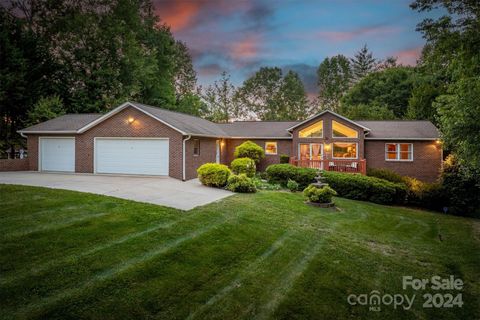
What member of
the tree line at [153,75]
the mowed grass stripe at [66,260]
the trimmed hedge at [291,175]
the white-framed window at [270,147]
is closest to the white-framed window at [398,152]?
the tree line at [153,75]

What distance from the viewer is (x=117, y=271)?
5.98 meters

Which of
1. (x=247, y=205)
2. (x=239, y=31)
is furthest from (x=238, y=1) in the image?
(x=247, y=205)

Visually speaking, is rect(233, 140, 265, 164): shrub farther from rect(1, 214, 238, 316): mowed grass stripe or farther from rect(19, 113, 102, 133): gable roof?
rect(1, 214, 238, 316): mowed grass stripe

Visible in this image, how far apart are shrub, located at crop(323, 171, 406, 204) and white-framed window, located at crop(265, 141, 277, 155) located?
347 inches

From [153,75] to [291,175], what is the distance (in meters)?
28.1

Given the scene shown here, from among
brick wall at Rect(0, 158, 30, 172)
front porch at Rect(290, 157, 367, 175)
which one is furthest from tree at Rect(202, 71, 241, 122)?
brick wall at Rect(0, 158, 30, 172)

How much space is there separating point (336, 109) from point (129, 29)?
34908 millimetres

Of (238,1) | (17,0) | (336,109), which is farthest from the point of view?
(336,109)

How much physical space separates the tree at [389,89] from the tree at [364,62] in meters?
7.99

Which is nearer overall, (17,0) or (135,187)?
(135,187)

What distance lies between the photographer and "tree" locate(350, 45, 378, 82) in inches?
2238

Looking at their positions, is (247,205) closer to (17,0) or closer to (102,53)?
(102,53)

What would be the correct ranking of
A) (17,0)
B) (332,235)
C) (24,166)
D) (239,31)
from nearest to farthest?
Result: (332,235)
(24,166)
(239,31)
(17,0)

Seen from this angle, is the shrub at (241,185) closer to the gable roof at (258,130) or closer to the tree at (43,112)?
the gable roof at (258,130)
